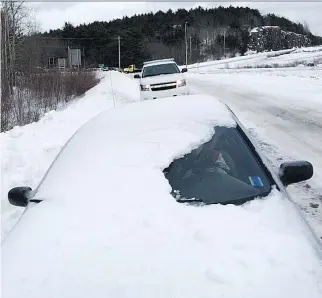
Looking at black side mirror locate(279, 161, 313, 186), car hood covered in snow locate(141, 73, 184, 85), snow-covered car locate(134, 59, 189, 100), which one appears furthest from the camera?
car hood covered in snow locate(141, 73, 184, 85)

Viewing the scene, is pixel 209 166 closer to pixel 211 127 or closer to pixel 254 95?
pixel 211 127

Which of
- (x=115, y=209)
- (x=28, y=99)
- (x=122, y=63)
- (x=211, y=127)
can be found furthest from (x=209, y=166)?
(x=122, y=63)

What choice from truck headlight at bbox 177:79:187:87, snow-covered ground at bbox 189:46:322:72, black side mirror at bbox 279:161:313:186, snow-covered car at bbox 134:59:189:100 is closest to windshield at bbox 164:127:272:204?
black side mirror at bbox 279:161:313:186

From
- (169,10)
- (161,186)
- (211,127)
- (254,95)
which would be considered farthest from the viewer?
(169,10)

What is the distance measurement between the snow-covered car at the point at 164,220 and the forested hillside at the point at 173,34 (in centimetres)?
8006

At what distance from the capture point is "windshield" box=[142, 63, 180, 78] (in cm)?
1554

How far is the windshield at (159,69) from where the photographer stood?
15540mm

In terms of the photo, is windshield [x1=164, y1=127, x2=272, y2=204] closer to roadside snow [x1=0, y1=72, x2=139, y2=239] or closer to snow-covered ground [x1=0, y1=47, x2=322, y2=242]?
snow-covered ground [x1=0, y1=47, x2=322, y2=242]

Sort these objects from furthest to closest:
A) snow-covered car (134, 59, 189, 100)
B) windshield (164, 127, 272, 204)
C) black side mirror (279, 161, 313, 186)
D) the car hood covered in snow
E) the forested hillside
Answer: the forested hillside < the car hood covered in snow < snow-covered car (134, 59, 189, 100) < black side mirror (279, 161, 313, 186) < windshield (164, 127, 272, 204)

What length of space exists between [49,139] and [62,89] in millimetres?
9651

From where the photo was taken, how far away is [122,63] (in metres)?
94.0

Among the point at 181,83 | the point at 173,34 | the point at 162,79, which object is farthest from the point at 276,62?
the point at 173,34

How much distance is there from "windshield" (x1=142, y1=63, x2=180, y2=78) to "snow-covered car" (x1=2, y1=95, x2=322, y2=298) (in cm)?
1228

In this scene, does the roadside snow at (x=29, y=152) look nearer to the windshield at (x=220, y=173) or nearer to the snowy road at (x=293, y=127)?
the windshield at (x=220, y=173)
